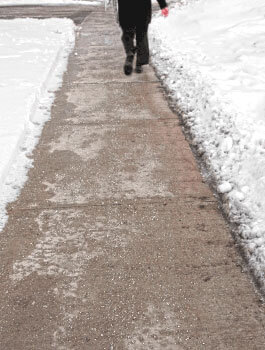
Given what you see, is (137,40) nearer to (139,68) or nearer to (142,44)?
(142,44)

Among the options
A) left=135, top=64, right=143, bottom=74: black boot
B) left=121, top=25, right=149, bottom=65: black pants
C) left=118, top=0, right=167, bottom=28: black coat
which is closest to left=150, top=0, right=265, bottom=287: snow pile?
left=135, top=64, right=143, bottom=74: black boot

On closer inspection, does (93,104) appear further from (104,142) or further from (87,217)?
(87,217)

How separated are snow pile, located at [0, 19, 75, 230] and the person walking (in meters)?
1.16

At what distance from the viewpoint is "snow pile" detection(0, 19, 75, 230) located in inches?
154

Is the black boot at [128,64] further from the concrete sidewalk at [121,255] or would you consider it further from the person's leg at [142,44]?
the concrete sidewalk at [121,255]

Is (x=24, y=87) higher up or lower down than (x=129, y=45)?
lower down

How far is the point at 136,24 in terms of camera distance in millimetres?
6523

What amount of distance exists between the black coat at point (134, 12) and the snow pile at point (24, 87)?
1.31 m

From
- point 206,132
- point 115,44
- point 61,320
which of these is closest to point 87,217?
point 61,320

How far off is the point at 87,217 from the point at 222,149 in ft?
4.69

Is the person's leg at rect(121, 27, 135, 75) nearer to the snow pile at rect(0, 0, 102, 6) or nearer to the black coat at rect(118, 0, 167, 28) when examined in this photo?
the black coat at rect(118, 0, 167, 28)

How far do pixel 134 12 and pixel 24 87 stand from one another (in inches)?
75.1

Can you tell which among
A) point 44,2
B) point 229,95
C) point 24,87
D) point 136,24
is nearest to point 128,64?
point 136,24

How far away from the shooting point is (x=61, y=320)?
7.74 ft
